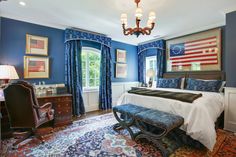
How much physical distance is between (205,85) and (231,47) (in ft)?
3.41

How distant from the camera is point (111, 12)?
2.91 meters

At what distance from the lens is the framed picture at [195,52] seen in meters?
3.69

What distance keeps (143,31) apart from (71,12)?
1678 mm

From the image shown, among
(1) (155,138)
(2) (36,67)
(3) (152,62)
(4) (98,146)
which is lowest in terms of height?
(4) (98,146)

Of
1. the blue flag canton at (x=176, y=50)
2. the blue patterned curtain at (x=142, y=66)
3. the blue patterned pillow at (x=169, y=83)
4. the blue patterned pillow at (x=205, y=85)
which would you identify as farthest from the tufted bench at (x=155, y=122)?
the blue patterned curtain at (x=142, y=66)

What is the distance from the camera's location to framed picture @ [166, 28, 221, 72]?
3686 millimetres

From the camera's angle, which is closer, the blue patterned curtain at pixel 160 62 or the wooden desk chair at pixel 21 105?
the wooden desk chair at pixel 21 105

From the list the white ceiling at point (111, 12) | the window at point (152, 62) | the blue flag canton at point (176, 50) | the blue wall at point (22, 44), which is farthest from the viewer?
the window at point (152, 62)

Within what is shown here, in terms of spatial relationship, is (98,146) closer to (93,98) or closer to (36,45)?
Result: (93,98)

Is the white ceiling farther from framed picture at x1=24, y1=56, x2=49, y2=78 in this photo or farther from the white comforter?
the white comforter

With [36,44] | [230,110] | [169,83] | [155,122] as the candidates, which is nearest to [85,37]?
[36,44]

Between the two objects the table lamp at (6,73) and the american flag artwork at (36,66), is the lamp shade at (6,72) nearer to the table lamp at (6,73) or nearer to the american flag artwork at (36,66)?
the table lamp at (6,73)

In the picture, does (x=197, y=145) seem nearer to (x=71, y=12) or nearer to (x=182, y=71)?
(x=182, y=71)

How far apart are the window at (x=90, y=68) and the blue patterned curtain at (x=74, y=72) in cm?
41
